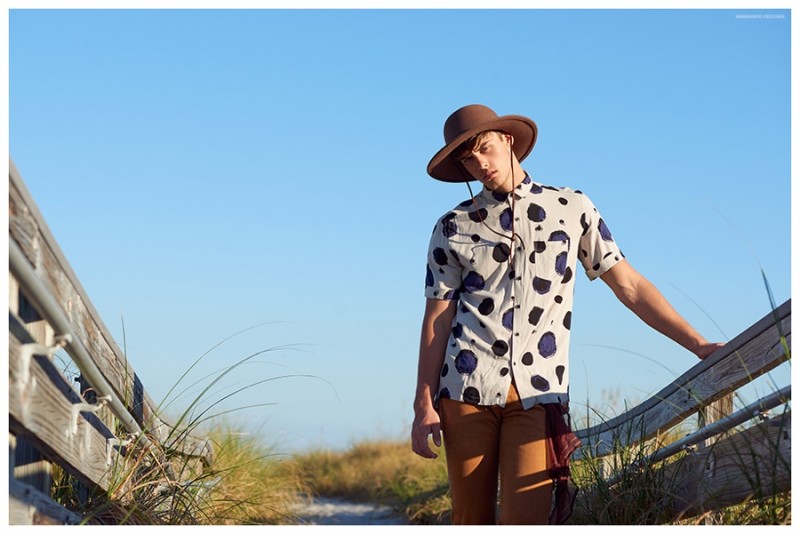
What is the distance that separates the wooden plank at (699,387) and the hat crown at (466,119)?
136 cm

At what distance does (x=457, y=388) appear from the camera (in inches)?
154

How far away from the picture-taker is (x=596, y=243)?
4191 millimetres

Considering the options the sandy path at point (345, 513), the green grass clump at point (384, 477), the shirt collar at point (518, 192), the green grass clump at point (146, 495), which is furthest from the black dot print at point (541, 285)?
the sandy path at point (345, 513)

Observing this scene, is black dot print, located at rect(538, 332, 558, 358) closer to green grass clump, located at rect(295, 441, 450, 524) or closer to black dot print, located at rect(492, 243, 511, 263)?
black dot print, located at rect(492, 243, 511, 263)

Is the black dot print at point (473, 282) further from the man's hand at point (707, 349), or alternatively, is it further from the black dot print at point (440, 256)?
the man's hand at point (707, 349)

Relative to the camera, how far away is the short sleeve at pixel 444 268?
13.4 feet

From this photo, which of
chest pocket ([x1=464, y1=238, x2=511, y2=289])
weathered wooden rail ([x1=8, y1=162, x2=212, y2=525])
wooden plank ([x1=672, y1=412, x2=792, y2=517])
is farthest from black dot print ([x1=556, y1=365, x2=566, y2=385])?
weathered wooden rail ([x1=8, y1=162, x2=212, y2=525])

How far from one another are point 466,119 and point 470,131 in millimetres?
85

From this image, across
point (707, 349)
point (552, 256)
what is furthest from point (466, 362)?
point (707, 349)

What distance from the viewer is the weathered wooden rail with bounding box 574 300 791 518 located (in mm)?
3787

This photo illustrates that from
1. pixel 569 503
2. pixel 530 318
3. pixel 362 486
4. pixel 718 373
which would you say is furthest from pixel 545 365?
pixel 362 486

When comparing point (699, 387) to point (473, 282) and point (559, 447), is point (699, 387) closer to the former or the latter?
point (559, 447)

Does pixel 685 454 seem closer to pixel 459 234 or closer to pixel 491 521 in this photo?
pixel 491 521

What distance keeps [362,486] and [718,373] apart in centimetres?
807
